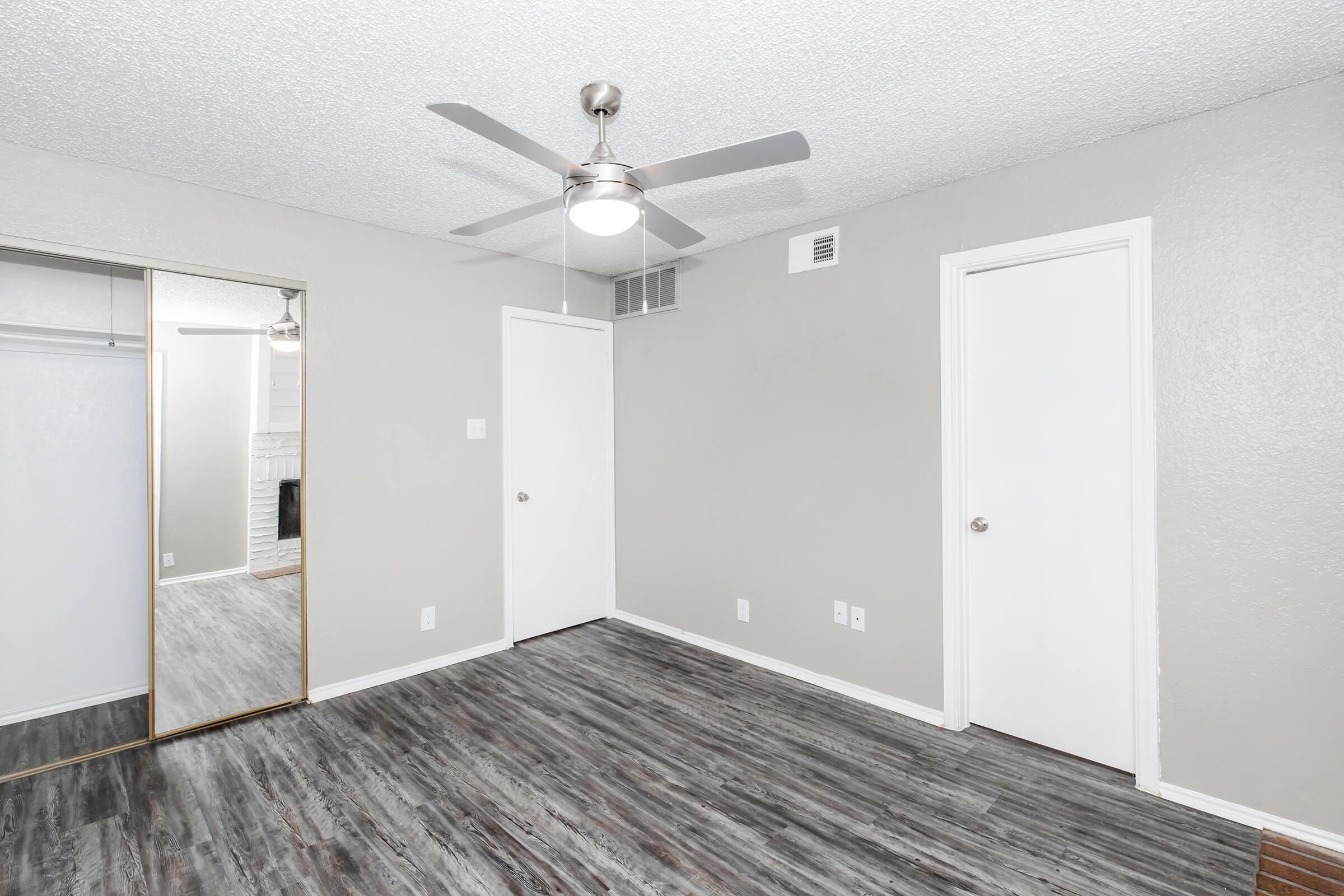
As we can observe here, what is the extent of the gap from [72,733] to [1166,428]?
464 centimetres

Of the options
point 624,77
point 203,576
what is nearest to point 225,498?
point 203,576

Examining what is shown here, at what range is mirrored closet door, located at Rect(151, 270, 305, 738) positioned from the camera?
276 centimetres

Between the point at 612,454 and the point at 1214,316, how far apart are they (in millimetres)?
3307

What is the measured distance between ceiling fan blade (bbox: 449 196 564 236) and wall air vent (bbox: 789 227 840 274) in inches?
62.8

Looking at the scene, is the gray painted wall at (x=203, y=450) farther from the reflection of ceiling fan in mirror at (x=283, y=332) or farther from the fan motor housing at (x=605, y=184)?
the fan motor housing at (x=605, y=184)

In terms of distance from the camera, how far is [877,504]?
9.99 feet

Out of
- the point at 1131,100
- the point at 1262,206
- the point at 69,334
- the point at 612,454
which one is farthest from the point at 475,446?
the point at 1262,206

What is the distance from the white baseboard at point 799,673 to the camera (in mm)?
2910

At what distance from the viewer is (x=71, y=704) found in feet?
9.41

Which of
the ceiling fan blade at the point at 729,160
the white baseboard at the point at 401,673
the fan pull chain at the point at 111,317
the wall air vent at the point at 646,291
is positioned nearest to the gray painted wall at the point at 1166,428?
the wall air vent at the point at 646,291

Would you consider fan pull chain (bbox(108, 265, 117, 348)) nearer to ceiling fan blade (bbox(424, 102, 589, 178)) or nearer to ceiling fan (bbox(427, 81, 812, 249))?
ceiling fan (bbox(427, 81, 812, 249))

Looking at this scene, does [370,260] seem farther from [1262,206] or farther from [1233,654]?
[1233,654]

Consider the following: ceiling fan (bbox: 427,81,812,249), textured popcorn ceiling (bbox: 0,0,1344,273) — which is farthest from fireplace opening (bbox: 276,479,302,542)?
ceiling fan (bbox: 427,81,812,249)

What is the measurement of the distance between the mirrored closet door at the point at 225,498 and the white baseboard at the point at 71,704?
0.40 metres
